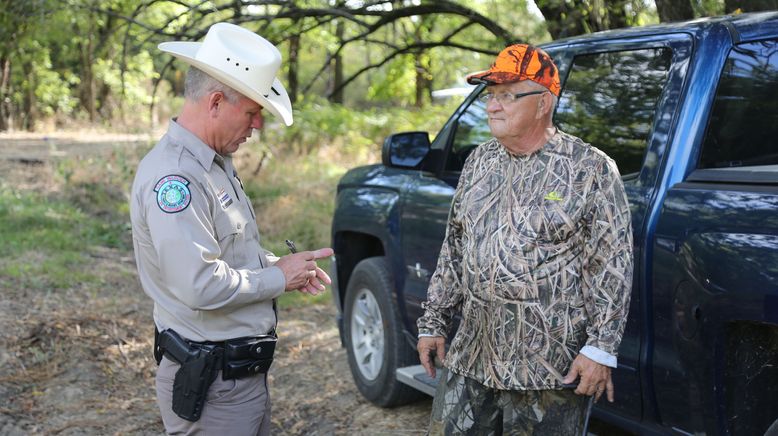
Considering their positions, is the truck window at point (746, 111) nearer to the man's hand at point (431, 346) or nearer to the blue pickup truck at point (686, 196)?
the blue pickup truck at point (686, 196)

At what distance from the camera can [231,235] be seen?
2.82 m

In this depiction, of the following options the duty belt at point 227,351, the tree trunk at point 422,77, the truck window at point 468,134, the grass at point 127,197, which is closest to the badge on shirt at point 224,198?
the duty belt at point 227,351

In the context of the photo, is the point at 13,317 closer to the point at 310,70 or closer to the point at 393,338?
the point at 393,338

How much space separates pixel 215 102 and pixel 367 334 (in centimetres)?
284

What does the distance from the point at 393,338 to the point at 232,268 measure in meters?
2.30

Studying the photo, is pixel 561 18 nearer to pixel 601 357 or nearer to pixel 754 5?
pixel 754 5

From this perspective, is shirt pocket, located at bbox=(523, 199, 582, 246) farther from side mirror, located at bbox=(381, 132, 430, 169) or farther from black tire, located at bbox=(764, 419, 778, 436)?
side mirror, located at bbox=(381, 132, 430, 169)

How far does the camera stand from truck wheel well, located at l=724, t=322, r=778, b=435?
2832mm

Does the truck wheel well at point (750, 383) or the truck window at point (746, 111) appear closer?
the truck wheel well at point (750, 383)

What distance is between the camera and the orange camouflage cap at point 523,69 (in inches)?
111

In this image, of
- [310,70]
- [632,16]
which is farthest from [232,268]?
[310,70]

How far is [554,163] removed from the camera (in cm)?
282

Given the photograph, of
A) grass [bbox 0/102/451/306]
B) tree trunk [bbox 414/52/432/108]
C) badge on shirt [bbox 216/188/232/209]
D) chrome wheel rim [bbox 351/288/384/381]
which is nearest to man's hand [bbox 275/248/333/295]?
badge on shirt [bbox 216/188/232/209]

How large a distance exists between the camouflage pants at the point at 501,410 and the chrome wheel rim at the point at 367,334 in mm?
2100
